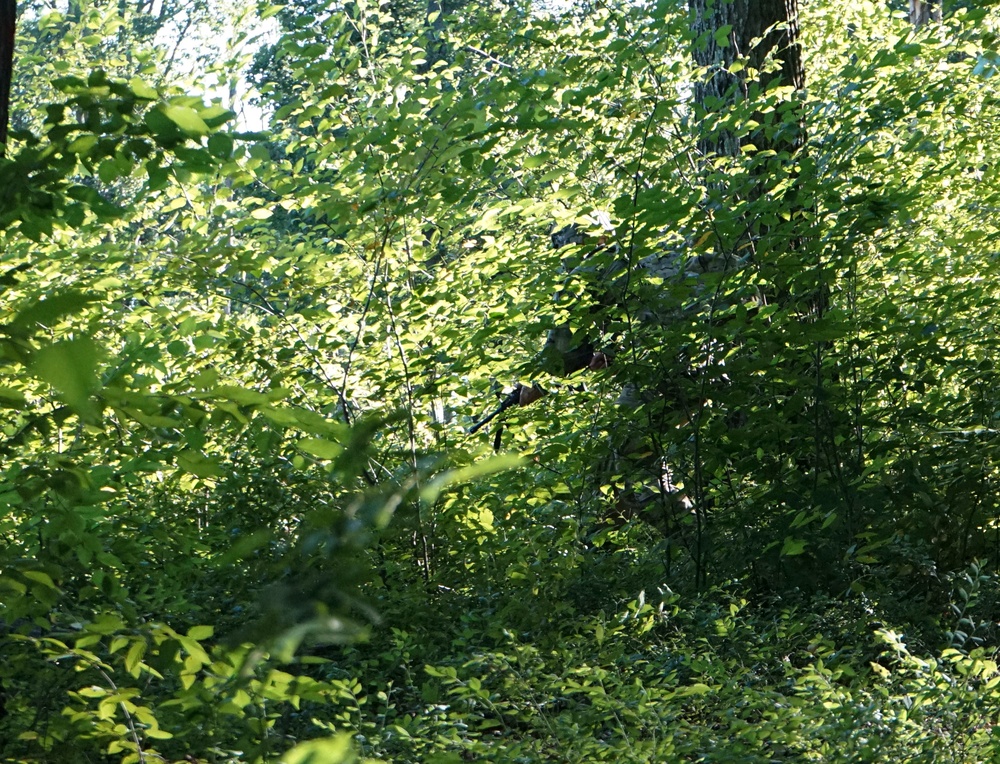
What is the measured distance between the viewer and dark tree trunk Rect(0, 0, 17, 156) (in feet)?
8.00

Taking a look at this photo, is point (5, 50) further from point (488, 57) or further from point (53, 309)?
point (488, 57)

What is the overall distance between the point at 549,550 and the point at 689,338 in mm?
1108

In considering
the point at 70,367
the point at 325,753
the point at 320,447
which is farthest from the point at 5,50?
the point at 325,753

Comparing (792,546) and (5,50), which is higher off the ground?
(5,50)

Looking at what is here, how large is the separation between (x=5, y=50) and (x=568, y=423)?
3.34m

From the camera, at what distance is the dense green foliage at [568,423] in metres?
2.82

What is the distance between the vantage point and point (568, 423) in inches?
206

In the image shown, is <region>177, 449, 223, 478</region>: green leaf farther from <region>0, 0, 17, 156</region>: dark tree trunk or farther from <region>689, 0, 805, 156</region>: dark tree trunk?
<region>689, 0, 805, 156</region>: dark tree trunk

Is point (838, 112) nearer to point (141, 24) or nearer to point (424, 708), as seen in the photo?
point (424, 708)

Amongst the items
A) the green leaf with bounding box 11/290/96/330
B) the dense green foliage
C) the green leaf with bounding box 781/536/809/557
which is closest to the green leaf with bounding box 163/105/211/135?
the dense green foliage

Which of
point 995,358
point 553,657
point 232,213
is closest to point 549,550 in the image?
point 553,657

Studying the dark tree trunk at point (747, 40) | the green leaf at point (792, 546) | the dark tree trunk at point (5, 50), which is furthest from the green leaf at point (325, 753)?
the dark tree trunk at point (747, 40)

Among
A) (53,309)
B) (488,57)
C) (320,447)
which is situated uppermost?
(488,57)

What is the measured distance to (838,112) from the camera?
4539mm
